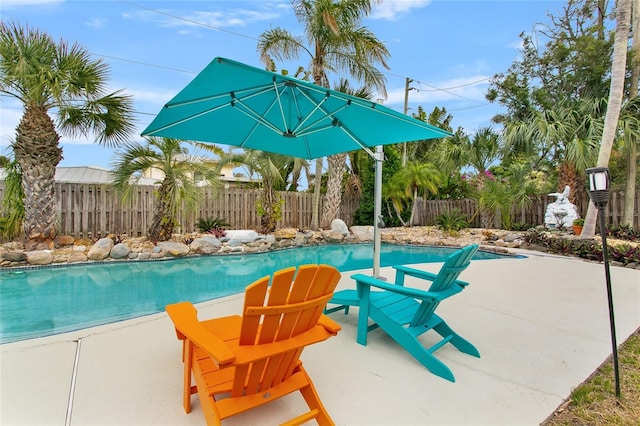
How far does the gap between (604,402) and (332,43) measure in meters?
11.2

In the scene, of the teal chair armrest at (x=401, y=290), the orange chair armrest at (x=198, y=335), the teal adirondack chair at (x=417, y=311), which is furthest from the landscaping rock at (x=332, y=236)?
the orange chair armrest at (x=198, y=335)

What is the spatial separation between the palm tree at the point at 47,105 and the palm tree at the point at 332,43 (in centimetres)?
571

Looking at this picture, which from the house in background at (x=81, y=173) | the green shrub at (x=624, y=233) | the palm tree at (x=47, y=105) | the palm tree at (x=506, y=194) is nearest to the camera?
the palm tree at (x=47, y=105)

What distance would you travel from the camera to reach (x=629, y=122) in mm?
9469

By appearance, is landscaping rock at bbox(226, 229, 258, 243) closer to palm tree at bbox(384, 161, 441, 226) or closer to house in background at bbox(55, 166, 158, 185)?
palm tree at bbox(384, 161, 441, 226)

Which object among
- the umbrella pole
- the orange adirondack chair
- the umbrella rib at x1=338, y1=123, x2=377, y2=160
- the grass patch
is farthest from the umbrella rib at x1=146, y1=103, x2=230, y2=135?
the grass patch

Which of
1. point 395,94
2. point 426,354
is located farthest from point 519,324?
point 395,94

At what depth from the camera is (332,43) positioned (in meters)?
10.9

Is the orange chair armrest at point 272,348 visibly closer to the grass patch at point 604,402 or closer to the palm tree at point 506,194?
the grass patch at point 604,402

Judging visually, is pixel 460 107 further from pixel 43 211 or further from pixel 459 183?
pixel 43 211

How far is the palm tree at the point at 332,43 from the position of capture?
413 inches

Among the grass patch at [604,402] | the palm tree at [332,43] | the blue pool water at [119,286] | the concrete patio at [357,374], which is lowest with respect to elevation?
the blue pool water at [119,286]

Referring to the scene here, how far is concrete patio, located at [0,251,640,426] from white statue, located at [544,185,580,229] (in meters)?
7.97

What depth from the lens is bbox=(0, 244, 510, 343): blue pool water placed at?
12.9 ft
